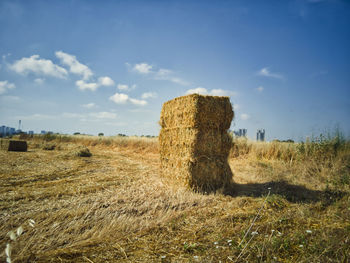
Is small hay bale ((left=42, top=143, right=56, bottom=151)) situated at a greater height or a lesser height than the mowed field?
greater

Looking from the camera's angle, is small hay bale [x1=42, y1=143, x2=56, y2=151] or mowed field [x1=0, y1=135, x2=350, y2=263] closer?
mowed field [x1=0, y1=135, x2=350, y2=263]

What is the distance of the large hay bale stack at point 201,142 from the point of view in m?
4.59

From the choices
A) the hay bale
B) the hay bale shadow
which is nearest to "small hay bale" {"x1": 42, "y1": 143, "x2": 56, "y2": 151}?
the hay bale

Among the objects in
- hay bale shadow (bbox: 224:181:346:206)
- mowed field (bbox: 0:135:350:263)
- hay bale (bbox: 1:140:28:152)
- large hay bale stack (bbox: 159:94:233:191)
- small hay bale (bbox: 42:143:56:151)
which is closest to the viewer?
mowed field (bbox: 0:135:350:263)

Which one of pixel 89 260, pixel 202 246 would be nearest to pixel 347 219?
pixel 202 246

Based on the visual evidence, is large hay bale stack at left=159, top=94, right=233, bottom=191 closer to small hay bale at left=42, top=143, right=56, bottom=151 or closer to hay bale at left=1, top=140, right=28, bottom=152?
hay bale at left=1, top=140, right=28, bottom=152

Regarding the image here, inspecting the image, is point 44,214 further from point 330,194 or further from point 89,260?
point 330,194

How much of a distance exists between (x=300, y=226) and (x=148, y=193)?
266cm

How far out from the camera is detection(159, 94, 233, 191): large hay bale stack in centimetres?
459

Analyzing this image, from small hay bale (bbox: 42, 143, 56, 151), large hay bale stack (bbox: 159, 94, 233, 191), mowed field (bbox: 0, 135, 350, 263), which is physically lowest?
mowed field (bbox: 0, 135, 350, 263)

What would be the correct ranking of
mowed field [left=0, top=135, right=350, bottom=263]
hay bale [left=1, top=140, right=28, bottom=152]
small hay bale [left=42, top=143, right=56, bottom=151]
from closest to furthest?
mowed field [left=0, top=135, right=350, bottom=263] < hay bale [left=1, top=140, right=28, bottom=152] < small hay bale [left=42, top=143, right=56, bottom=151]

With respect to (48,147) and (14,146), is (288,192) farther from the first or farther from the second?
(48,147)

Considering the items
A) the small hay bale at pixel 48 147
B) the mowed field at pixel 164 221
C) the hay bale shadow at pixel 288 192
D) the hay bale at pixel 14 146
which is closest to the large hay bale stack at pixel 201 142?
the mowed field at pixel 164 221

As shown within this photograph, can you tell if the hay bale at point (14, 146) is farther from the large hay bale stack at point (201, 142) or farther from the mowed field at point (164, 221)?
the large hay bale stack at point (201, 142)
